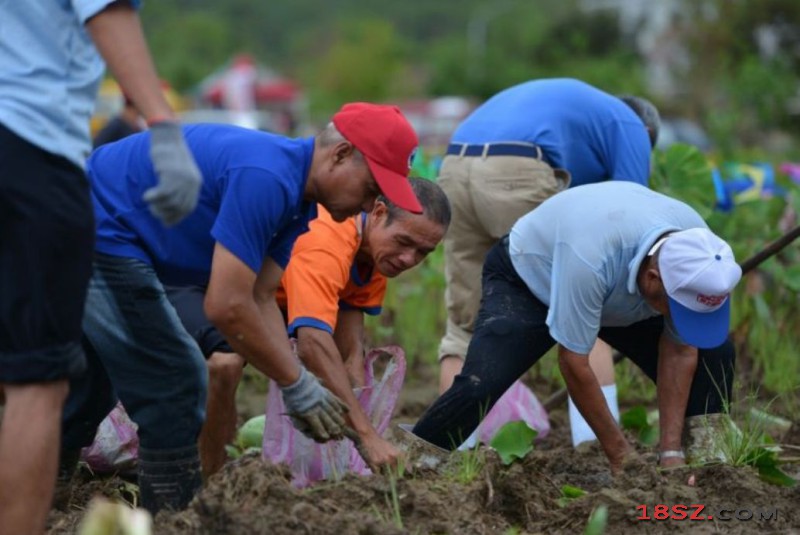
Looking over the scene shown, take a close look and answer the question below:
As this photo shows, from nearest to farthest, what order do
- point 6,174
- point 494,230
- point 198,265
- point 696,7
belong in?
A: 1. point 6,174
2. point 198,265
3. point 494,230
4. point 696,7

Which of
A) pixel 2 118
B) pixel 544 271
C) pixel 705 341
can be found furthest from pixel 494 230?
pixel 2 118

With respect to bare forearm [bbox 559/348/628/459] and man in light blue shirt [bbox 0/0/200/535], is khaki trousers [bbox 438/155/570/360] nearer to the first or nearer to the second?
bare forearm [bbox 559/348/628/459]

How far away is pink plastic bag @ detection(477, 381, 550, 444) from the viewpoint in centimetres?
542

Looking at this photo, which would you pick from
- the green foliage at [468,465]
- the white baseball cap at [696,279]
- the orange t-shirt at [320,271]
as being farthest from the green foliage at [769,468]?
the orange t-shirt at [320,271]

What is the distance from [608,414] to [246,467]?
1495 mm

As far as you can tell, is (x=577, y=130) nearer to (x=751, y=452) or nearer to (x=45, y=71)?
(x=751, y=452)

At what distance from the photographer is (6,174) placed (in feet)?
9.36

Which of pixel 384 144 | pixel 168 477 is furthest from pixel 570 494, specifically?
pixel 384 144

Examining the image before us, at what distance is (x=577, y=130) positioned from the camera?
5535mm

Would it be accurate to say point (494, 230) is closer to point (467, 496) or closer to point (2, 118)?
point (467, 496)

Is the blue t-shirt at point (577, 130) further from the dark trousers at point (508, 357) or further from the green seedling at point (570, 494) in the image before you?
the green seedling at point (570, 494)

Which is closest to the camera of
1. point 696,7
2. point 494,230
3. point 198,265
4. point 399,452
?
point 198,265

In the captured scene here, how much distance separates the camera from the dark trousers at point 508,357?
4539 millimetres

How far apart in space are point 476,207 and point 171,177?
9.41 ft
